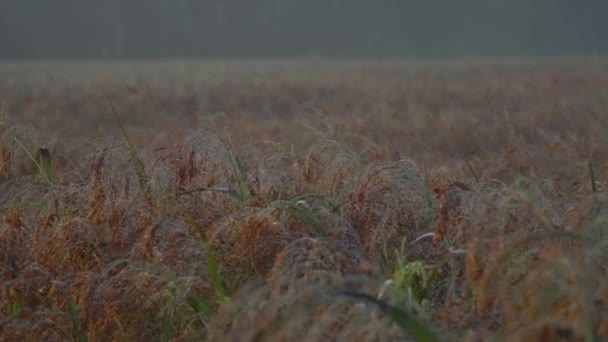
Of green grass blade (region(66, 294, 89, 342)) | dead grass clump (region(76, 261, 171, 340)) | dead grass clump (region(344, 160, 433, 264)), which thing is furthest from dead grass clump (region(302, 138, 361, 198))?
green grass blade (region(66, 294, 89, 342))

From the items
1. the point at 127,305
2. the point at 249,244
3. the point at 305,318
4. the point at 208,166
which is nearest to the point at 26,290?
the point at 127,305

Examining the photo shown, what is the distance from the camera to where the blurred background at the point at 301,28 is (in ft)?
191

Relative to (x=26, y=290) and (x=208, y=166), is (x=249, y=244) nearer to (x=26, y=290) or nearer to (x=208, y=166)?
(x=208, y=166)

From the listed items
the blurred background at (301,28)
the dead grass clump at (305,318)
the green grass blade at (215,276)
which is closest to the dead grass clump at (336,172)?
the green grass blade at (215,276)

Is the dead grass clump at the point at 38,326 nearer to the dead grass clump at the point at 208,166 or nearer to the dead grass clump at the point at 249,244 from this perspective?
the dead grass clump at the point at 249,244

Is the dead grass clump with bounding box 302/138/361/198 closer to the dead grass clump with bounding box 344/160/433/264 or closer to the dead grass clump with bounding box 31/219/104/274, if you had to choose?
the dead grass clump with bounding box 344/160/433/264

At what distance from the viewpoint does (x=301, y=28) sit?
69062 millimetres

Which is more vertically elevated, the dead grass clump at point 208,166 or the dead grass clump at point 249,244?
the dead grass clump at point 208,166

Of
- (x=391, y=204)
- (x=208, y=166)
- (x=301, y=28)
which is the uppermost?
(x=208, y=166)

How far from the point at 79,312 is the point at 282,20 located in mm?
68388

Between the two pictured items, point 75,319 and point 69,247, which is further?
point 69,247

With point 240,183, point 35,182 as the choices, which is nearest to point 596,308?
point 240,183

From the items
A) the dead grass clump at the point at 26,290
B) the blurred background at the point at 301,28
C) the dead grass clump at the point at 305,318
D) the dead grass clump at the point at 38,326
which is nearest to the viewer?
the dead grass clump at the point at 305,318

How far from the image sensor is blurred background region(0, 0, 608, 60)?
58.1 m
